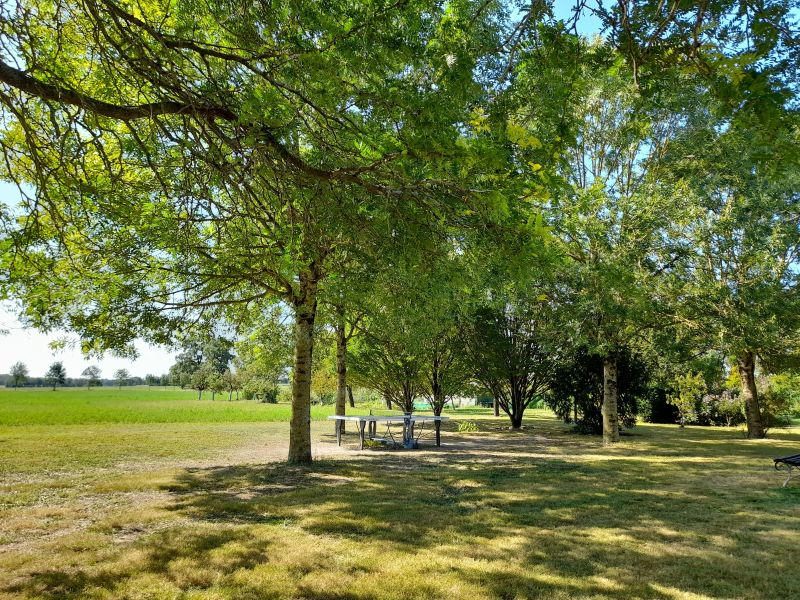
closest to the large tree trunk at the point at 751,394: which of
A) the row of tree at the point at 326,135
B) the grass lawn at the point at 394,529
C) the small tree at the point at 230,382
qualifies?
the grass lawn at the point at 394,529

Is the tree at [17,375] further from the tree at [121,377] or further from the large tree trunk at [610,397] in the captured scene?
the large tree trunk at [610,397]

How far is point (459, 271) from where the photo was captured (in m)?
6.39

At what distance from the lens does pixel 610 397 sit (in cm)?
1739

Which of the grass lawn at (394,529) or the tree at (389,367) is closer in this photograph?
the grass lawn at (394,529)

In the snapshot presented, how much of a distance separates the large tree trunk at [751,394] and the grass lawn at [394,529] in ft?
28.0

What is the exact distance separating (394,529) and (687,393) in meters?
26.3

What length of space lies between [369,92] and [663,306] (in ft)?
47.6

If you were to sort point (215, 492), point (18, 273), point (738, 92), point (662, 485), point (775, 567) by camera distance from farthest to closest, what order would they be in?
point (662, 485)
point (215, 492)
point (18, 273)
point (775, 567)
point (738, 92)

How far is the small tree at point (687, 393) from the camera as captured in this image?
26023mm

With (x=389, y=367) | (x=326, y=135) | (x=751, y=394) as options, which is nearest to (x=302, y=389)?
(x=326, y=135)

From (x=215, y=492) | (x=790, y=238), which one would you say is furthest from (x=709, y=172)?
(x=215, y=492)

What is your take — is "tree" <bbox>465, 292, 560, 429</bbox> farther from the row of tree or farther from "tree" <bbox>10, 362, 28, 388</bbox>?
"tree" <bbox>10, 362, 28, 388</bbox>

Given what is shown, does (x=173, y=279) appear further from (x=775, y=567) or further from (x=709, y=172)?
(x=709, y=172)

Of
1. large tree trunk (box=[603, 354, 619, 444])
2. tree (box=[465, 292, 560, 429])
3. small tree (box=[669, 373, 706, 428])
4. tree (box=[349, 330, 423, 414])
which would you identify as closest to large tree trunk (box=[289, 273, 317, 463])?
large tree trunk (box=[603, 354, 619, 444])
